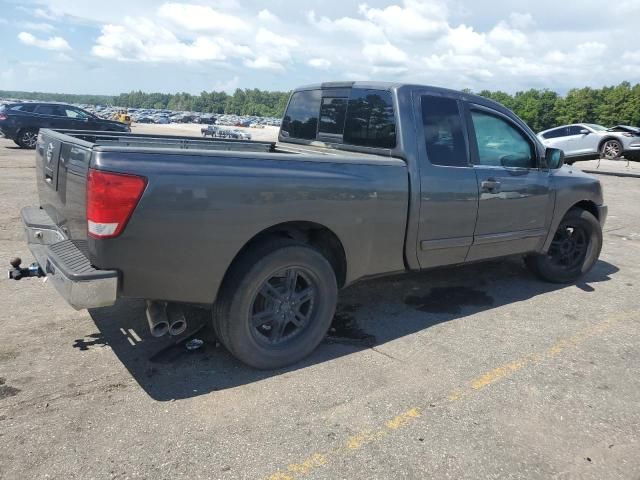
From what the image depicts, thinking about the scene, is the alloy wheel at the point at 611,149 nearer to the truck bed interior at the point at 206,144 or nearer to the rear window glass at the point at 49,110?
the truck bed interior at the point at 206,144

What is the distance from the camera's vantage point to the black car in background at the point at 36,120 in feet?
52.4

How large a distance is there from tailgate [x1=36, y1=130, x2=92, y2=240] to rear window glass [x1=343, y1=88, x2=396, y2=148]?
85.6 inches

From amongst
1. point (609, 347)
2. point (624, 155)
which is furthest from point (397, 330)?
point (624, 155)

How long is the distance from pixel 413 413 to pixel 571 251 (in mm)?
3571

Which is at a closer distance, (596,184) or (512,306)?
(512,306)

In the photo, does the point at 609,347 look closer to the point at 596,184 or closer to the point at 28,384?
the point at 596,184

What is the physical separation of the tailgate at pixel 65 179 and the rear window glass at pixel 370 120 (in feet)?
7.14

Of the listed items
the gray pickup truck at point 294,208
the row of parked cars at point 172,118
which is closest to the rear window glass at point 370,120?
the gray pickup truck at point 294,208

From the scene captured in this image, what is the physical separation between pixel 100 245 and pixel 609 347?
3740 millimetres

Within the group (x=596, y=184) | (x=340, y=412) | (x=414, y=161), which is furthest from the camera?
(x=596, y=184)

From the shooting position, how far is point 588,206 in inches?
221

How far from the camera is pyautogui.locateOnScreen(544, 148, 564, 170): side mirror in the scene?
4930 mm

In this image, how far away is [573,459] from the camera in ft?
8.69

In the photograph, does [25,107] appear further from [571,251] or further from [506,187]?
[571,251]
